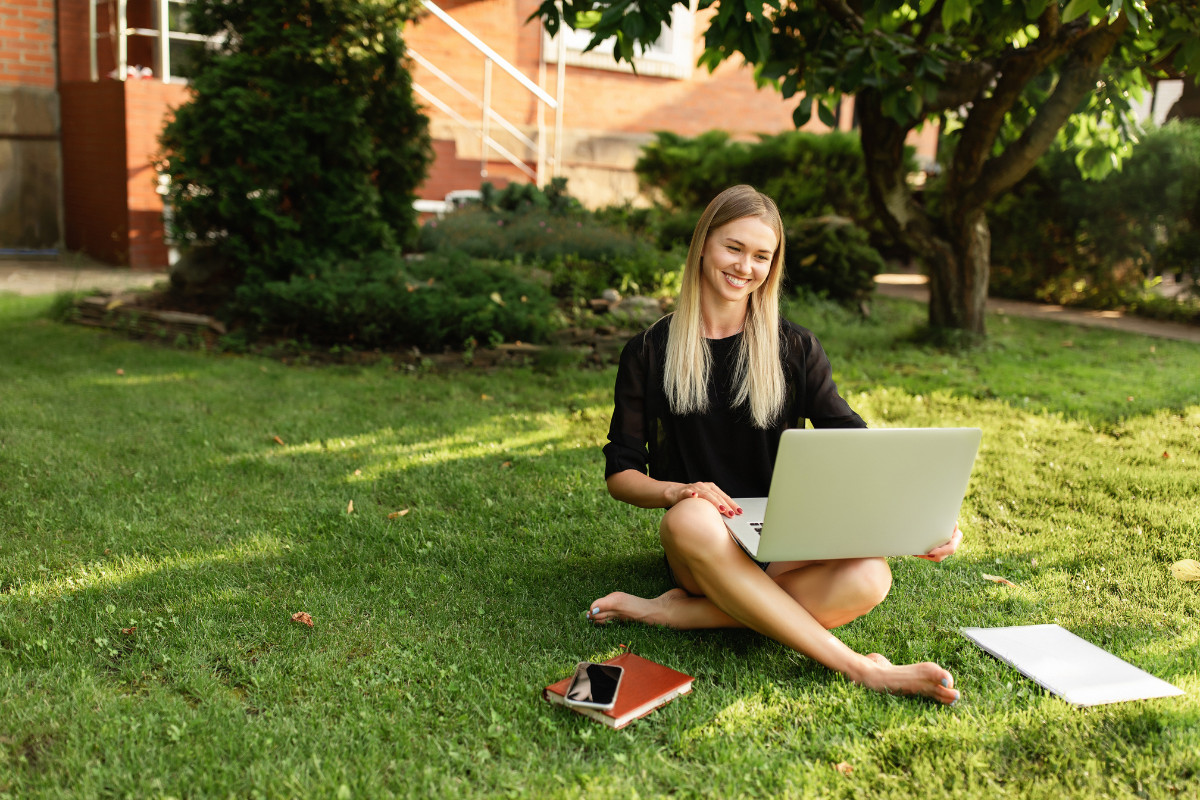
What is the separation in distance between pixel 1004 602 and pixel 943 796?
1.24 metres

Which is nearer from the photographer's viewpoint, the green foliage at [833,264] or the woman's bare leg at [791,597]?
the woman's bare leg at [791,597]

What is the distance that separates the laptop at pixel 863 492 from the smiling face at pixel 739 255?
26.4 inches

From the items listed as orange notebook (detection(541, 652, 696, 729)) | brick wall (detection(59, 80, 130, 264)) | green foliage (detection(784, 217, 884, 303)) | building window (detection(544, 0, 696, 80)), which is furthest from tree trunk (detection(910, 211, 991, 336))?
brick wall (detection(59, 80, 130, 264))

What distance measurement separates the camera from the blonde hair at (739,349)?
286 centimetres

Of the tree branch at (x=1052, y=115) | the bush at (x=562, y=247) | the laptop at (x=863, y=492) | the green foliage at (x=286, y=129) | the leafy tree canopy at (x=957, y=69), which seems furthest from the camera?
the bush at (x=562, y=247)

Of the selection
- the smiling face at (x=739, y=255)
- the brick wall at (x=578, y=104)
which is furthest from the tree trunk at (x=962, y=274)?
the smiling face at (x=739, y=255)

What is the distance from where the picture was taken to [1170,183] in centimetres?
921

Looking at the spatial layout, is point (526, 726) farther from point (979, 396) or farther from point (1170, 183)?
point (1170, 183)

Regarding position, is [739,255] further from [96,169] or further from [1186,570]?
[96,169]

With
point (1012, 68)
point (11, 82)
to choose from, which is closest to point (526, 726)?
point (1012, 68)

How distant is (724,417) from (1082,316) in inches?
317

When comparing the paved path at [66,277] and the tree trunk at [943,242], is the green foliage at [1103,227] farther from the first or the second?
the paved path at [66,277]

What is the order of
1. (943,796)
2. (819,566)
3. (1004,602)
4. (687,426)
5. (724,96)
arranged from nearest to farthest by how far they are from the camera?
(943,796)
(819,566)
(687,426)
(1004,602)
(724,96)

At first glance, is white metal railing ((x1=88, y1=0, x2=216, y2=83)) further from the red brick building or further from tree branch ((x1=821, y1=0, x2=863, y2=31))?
tree branch ((x1=821, y1=0, x2=863, y2=31))
